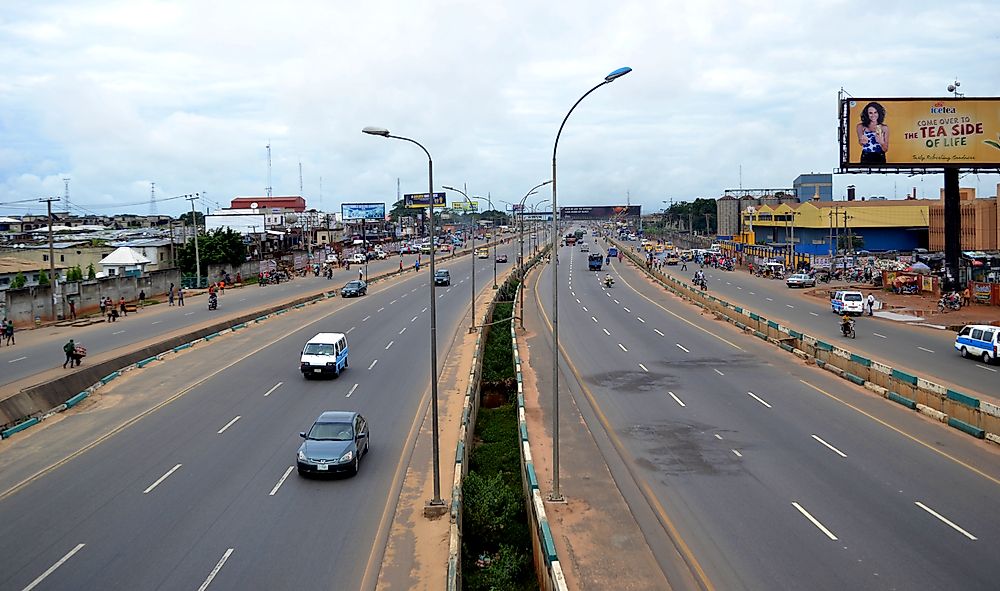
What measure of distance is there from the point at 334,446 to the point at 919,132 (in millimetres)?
50144

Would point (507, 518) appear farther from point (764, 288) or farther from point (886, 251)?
point (886, 251)

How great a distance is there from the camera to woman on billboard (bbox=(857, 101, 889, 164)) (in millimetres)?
55219

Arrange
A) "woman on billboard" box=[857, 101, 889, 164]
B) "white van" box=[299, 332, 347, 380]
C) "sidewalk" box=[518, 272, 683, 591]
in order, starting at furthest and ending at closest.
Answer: "woman on billboard" box=[857, 101, 889, 164], "white van" box=[299, 332, 347, 380], "sidewalk" box=[518, 272, 683, 591]

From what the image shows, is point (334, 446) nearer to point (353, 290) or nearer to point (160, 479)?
point (160, 479)

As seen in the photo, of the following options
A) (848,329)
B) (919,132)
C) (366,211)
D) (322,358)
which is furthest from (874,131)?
(366,211)

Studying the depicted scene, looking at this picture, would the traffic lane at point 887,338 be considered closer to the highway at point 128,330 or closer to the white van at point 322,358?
the white van at point 322,358

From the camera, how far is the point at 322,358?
3055 cm

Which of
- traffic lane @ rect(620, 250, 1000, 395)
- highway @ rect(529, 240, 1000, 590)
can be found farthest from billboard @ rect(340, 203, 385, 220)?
highway @ rect(529, 240, 1000, 590)

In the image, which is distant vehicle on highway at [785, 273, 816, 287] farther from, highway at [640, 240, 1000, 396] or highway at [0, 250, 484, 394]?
highway at [0, 250, 484, 394]

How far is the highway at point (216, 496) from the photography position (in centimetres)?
1379

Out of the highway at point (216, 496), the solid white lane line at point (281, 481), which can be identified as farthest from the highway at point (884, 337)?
the solid white lane line at point (281, 481)

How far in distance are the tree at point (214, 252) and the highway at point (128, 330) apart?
22.0 ft

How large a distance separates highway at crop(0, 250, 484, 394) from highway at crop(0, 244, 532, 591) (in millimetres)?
6251

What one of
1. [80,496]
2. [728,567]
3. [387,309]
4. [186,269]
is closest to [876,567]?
[728,567]
